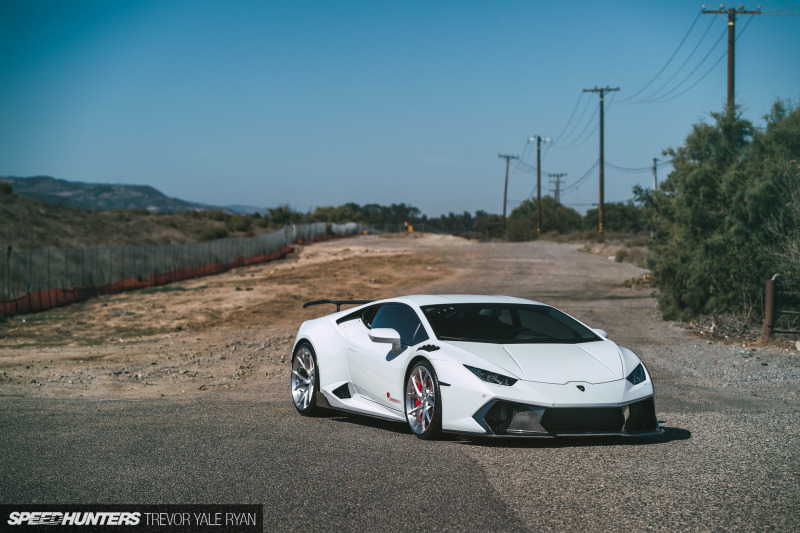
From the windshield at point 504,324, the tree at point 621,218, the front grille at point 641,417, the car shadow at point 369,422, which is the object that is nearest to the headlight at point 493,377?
the windshield at point 504,324

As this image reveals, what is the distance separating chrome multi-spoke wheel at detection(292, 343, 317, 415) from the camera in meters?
9.22

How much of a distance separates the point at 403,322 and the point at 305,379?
1.74m

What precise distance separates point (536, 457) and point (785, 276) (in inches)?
497

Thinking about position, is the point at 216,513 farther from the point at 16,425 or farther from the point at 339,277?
the point at 339,277

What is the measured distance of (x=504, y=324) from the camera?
827 cm

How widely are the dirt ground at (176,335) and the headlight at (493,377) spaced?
7.02 m

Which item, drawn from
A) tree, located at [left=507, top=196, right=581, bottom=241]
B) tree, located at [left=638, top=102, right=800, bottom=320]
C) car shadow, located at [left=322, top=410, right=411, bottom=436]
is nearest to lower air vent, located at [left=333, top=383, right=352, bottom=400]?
car shadow, located at [left=322, top=410, right=411, bottom=436]

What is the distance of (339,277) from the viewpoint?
131ft

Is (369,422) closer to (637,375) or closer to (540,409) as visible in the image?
(540,409)

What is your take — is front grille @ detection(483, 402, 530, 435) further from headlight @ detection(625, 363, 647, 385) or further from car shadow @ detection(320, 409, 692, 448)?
headlight @ detection(625, 363, 647, 385)

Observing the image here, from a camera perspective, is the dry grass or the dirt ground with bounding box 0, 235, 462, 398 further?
the dry grass

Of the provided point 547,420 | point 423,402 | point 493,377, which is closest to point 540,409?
point 547,420

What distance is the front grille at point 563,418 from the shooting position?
6.73 m

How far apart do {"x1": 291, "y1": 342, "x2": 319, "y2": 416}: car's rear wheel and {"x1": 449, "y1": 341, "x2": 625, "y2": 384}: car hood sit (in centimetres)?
239
